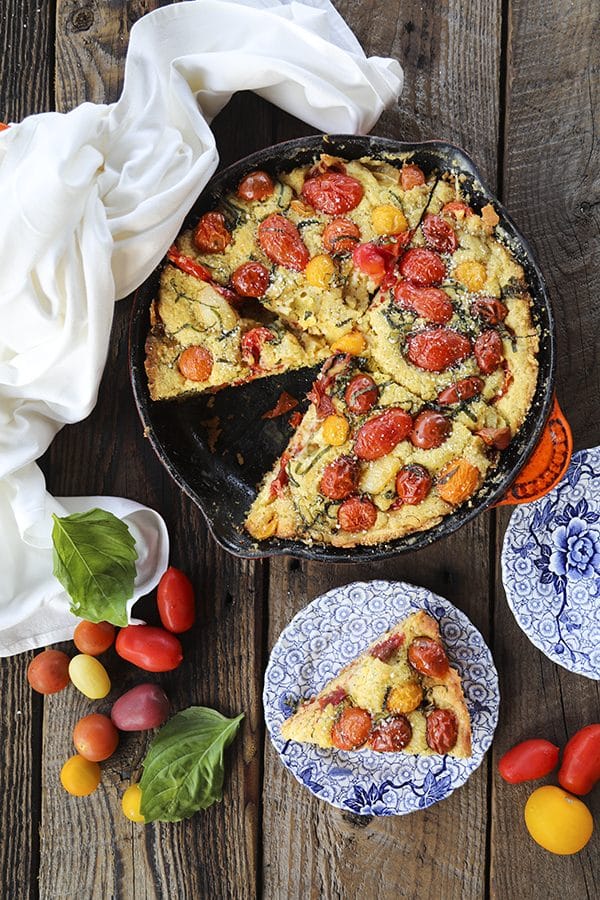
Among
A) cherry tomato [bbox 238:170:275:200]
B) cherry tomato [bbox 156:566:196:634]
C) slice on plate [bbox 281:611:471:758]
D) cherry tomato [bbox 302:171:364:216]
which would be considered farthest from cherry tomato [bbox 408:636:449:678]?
cherry tomato [bbox 238:170:275:200]

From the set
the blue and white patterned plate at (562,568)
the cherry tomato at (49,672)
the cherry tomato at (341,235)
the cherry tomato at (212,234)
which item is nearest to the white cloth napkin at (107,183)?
the cherry tomato at (212,234)

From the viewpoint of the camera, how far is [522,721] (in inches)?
125

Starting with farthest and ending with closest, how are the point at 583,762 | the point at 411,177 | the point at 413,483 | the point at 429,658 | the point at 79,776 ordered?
the point at 79,776 → the point at 583,762 → the point at 429,658 → the point at 411,177 → the point at 413,483

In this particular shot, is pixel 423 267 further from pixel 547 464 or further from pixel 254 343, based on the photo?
pixel 547 464

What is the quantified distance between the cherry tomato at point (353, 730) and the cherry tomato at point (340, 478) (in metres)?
Result: 0.76

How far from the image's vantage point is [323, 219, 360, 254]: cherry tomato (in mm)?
2812

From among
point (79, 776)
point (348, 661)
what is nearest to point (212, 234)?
point (348, 661)

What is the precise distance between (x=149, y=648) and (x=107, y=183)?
153cm

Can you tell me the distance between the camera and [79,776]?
10.4ft

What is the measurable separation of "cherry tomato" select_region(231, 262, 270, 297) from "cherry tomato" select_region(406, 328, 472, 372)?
50 cm

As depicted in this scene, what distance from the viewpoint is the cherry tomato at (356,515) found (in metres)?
2.75

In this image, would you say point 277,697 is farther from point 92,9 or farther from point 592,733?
point 92,9

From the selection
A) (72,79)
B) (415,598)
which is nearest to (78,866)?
(415,598)

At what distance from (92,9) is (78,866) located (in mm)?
3041
